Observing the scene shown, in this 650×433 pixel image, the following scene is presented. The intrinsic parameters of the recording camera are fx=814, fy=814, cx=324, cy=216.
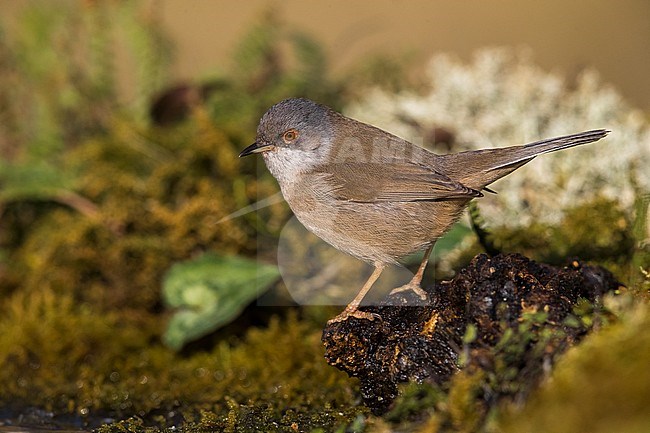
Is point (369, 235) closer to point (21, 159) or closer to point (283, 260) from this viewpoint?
point (283, 260)

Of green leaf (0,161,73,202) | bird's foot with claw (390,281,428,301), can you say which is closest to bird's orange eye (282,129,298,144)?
bird's foot with claw (390,281,428,301)

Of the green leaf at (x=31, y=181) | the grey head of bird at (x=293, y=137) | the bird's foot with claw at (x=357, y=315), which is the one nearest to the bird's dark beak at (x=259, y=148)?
the grey head of bird at (x=293, y=137)

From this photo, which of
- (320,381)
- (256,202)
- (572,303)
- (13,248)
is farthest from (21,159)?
(572,303)

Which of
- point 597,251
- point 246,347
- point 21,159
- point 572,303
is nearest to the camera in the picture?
point 572,303

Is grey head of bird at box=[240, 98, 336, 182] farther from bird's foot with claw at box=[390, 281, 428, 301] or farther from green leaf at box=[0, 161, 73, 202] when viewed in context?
green leaf at box=[0, 161, 73, 202]

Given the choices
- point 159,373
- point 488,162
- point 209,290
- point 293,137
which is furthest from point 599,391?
point 209,290

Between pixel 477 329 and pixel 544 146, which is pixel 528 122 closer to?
pixel 544 146
